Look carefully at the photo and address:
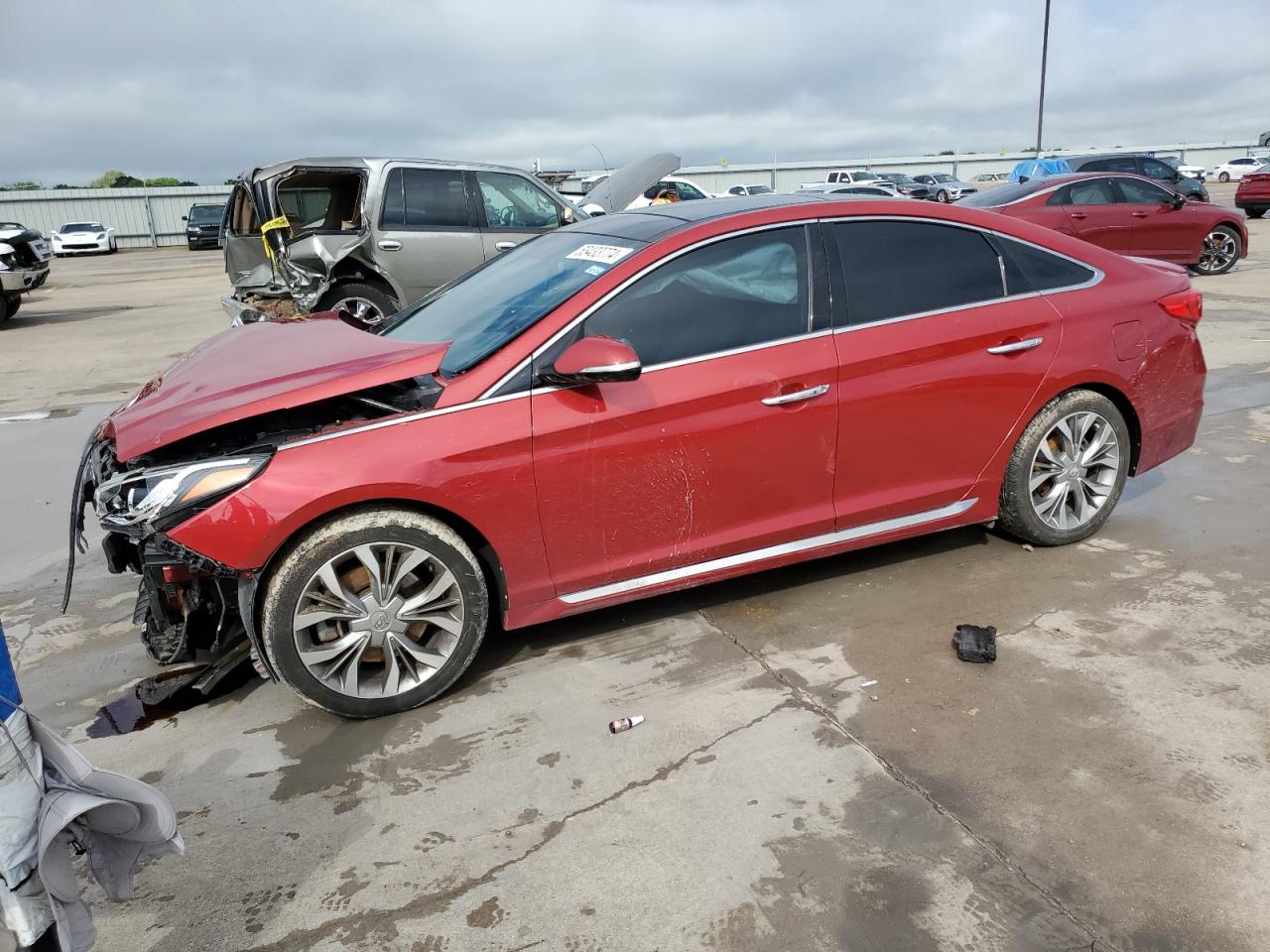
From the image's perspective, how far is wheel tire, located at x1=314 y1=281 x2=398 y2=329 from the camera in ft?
30.3

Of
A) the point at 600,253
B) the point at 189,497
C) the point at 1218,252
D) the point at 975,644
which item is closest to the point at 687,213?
the point at 600,253

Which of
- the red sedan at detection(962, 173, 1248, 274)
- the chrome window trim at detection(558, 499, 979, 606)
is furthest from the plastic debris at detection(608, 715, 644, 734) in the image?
the red sedan at detection(962, 173, 1248, 274)

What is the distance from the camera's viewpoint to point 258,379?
3.50m

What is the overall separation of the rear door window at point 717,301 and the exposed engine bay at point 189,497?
2.57 feet

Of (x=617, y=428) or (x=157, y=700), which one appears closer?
(x=617, y=428)

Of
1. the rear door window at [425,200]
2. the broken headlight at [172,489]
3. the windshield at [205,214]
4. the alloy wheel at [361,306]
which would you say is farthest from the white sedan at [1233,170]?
the broken headlight at [172,489]

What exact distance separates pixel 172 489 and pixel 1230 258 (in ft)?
53.6

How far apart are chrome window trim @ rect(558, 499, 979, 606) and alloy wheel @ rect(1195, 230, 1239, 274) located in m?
13.3

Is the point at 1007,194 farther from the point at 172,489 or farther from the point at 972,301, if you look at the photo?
the point at 172,489

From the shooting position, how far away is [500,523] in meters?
3.38

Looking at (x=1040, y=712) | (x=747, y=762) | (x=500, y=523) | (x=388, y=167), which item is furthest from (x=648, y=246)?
(x=388, y=167)

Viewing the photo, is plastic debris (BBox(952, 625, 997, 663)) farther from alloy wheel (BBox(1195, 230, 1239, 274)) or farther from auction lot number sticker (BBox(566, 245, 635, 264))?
alloy wheel (BBox(1195, 230, 1239, 274))

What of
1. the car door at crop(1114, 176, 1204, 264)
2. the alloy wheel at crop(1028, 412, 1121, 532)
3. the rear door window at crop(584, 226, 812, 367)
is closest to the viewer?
the rear door window at crop(584, 226, 812, 367)

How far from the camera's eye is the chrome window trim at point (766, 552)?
3621 millimetres
